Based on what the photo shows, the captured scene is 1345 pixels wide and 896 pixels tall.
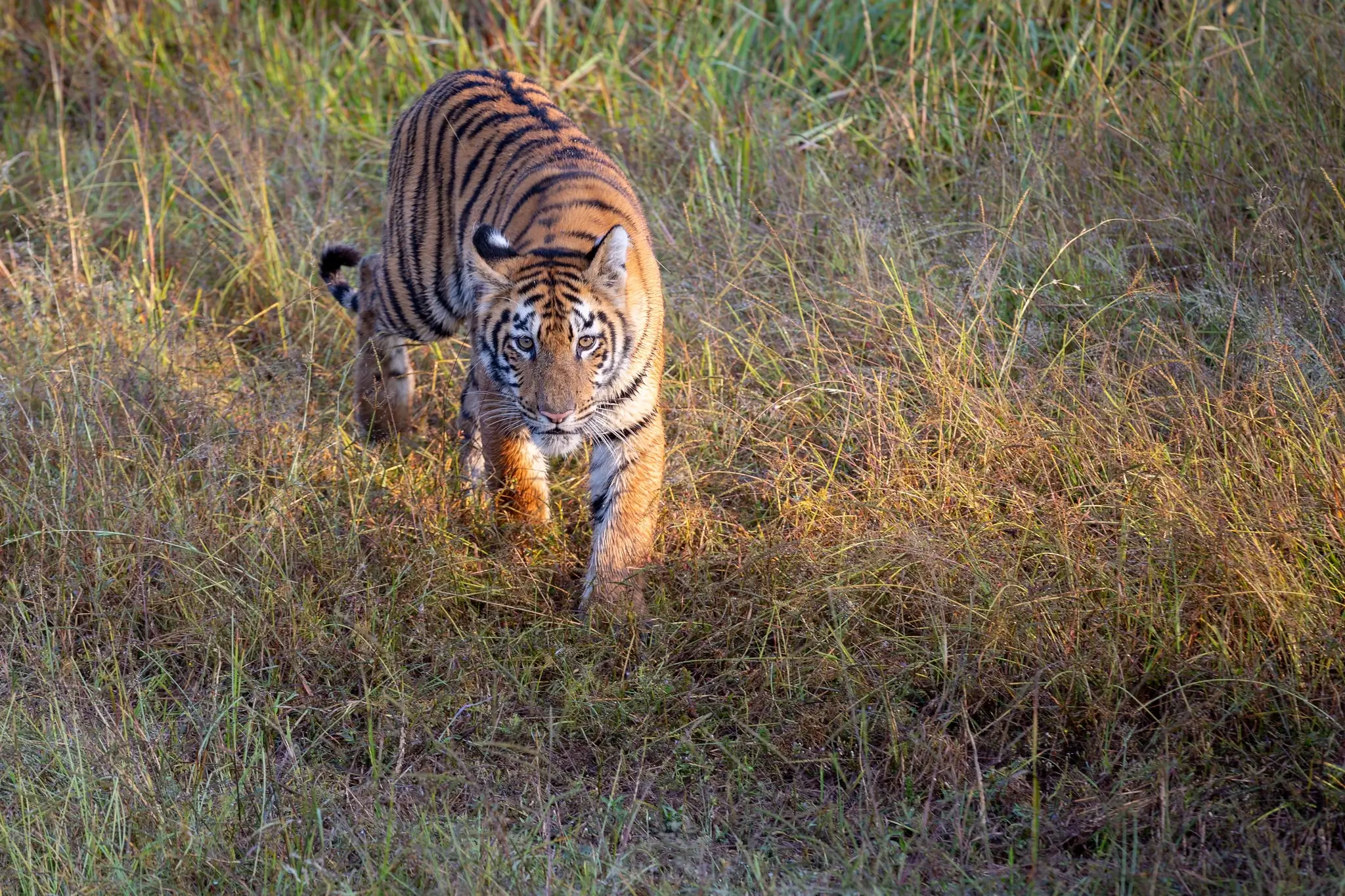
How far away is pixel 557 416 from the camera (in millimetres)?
3502

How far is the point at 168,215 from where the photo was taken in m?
5.53

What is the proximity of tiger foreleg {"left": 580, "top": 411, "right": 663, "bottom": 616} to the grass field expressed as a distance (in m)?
0.10

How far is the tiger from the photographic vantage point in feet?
11.8

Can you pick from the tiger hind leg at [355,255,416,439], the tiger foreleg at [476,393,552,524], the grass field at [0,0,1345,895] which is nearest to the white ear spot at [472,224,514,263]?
the tiger foreleg at [476,393,552,524]

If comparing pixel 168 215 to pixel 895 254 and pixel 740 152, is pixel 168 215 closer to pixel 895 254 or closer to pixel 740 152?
pixel 740 152

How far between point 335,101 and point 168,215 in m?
1.03

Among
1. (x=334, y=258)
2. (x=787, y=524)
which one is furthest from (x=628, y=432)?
(x=334, y=258)

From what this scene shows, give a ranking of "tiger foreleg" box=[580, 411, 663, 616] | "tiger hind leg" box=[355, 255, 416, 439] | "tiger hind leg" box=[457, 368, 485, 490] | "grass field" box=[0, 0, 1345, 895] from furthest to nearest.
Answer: "tiger hind leg" box=[355, 255, 416, 439]
"tiger hind leg" box=[457, 368, 485, 490]
"tiger foreleg" box=[580, 411, 663, 616]
"grass field" box=[0, 0, 1345, 895]

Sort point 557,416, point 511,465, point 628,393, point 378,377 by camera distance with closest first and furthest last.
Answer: point 557,416, point 628,393, point 511,465, point 378,377

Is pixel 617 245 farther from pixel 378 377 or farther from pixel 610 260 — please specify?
pixel 378 377

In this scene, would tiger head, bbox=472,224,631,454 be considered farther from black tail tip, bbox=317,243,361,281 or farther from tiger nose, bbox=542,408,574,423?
black tail tip, bbox=317,243,361,281

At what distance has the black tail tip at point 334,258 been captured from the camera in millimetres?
4668

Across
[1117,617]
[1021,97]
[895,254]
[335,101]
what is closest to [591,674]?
[1117,617]

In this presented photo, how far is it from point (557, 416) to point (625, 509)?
1.18 ft
